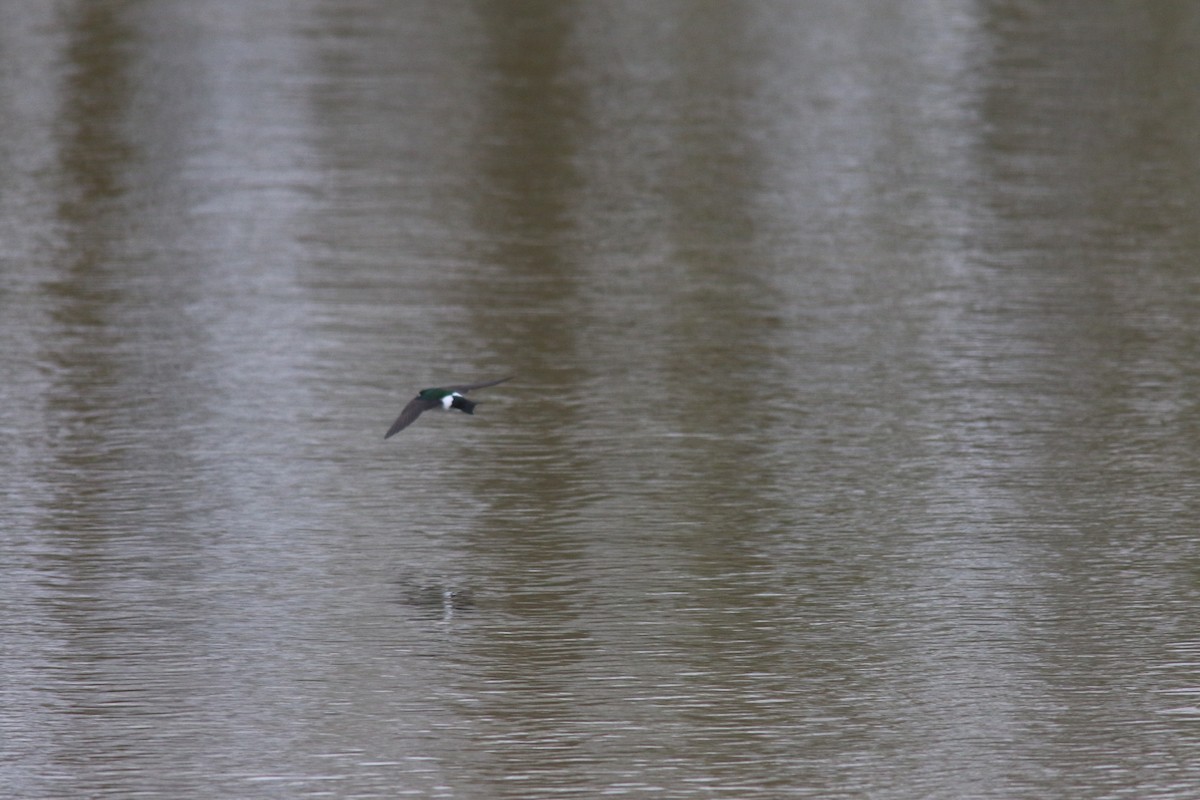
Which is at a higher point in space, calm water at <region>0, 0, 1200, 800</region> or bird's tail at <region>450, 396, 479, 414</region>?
bird's tail at <region>450, 396, 479, 414</region>

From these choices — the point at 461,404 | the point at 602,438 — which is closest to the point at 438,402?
the point at 461,404

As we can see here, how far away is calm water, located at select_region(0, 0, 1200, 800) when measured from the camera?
689 cm

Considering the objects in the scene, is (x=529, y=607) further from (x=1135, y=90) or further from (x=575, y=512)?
(x=1135, y=90)

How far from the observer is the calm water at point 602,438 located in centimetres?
689

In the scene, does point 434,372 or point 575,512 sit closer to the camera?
point 575,512

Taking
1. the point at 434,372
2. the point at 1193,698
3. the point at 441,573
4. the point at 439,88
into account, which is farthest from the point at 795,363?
the point at 439,88

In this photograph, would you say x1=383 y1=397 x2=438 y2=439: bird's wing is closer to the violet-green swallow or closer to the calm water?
the violet-green swallow

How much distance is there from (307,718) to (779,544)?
2.43 meters

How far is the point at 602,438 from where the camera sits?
1027cm

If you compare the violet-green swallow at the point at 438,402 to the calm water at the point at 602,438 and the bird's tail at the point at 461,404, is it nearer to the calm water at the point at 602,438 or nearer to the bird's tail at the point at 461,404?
the bird's tail at the point at 461,404

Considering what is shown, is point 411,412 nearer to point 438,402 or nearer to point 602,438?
point 438,402

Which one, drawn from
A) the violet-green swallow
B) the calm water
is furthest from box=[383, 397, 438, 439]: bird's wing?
the calm water

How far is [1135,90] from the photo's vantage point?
65.2 feet

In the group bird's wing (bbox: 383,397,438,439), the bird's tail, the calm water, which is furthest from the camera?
the bird's tail
